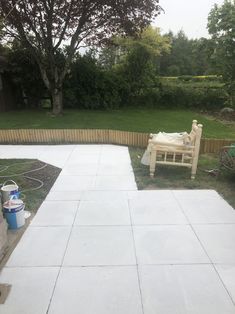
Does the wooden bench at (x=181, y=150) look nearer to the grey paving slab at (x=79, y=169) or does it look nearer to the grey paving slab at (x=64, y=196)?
the grey paving slab at (x=79, y=169)

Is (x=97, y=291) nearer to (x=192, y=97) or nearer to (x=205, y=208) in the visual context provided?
(x=205, y=208)

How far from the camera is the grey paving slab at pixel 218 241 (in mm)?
2682

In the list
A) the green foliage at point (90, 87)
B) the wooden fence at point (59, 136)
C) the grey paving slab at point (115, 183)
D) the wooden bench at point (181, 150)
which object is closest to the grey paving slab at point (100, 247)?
the grey paving slab at point (115, 183)

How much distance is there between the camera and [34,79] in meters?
11.3

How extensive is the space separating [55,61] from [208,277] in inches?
373

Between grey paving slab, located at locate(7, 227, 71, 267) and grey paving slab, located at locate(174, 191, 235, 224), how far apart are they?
1.46 metres

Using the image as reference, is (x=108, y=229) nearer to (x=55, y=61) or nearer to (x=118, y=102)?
(x=55, y=61)

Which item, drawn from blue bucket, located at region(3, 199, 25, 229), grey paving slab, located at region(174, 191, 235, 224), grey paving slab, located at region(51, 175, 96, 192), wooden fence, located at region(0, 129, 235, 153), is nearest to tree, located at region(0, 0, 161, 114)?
wooden fence, located at region(0, 129, 235, 153)

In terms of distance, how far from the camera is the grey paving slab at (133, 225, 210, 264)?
2.65 metres

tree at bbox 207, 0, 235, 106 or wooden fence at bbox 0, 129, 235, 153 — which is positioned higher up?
tree at bbox 207, 0, 235, 106

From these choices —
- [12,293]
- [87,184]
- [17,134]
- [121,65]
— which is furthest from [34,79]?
[12,293]

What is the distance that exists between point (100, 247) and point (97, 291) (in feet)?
1.98

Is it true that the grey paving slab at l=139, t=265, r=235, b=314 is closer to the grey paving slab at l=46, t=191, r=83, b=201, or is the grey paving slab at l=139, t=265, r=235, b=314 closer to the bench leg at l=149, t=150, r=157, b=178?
the grey paving slab at l=46, t=191, r=83, b=201

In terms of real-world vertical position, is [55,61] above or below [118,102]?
above
